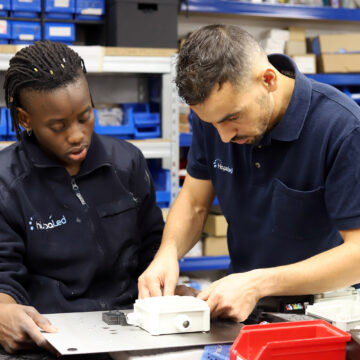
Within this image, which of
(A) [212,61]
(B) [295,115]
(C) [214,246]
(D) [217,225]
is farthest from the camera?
(C) [214,246]

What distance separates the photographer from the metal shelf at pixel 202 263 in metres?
3.45

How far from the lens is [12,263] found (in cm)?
139

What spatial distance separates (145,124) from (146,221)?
4.85 feet

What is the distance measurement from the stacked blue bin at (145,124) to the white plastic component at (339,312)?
6.34 ft

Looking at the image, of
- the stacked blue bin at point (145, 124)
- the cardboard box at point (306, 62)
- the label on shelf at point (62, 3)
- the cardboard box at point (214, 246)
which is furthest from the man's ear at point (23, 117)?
the cardboard box at point (306, 62)

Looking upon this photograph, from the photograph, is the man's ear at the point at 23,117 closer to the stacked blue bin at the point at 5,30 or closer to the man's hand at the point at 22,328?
the man's hand at the point at 22,328

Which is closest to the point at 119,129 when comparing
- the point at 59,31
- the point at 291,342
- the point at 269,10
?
the point at 59,31

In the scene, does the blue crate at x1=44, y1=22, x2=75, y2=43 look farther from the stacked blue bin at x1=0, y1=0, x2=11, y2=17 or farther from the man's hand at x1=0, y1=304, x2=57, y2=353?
the man's hand at x1=0, y1=304, x2=57, y2=353

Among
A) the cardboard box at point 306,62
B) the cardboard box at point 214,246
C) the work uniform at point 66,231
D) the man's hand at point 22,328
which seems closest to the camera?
the man's hand at point 22,328

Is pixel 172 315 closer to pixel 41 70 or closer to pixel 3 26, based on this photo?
pixel 41 70

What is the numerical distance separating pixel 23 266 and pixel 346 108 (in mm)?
873

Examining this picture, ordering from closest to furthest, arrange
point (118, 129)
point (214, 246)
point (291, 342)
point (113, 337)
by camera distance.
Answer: point (291, 342) < point (113, 337) < point (118, 129) < point (214, 246)

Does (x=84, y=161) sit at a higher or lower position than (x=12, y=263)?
higher

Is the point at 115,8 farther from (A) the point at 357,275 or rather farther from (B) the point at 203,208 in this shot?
(A) the point at 357,275
